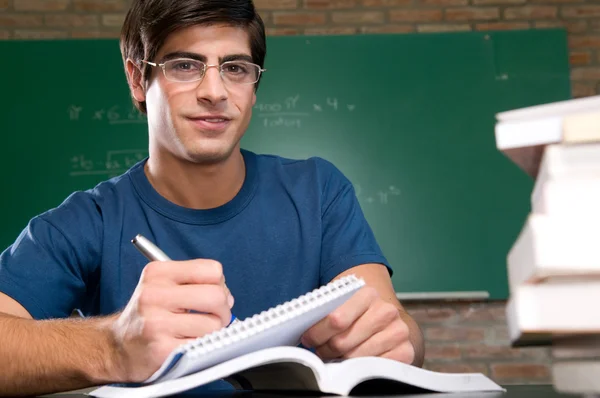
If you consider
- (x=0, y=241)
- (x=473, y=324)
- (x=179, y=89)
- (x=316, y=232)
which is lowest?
(x=473, y=324)

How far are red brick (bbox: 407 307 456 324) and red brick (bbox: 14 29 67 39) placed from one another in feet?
6.55

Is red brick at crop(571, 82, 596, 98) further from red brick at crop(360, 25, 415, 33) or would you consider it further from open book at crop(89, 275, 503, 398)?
open book at crop(89, 275, 503, 398)

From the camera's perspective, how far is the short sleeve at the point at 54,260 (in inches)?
46.9

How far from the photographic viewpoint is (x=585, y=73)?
346cm

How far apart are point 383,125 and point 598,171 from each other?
2.88m

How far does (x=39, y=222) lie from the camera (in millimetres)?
1292

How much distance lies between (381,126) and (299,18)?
65 centimetres

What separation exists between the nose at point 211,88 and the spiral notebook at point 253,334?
0.67 meters

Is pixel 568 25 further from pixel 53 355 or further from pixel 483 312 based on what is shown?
pixel 53 355

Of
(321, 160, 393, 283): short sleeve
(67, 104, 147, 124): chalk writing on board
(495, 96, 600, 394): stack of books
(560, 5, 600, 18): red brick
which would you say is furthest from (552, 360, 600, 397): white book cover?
(560, 5, 600, 18): red brick

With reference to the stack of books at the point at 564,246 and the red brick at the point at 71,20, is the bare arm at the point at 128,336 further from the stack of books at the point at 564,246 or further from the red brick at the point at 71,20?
the red brick at the point at 71,20

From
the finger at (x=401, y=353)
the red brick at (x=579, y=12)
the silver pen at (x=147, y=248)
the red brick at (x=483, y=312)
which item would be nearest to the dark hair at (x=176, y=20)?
the silver pen at (x=147, y=248)

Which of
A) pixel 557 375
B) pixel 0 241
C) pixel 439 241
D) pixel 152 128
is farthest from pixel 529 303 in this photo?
pixel 0 241

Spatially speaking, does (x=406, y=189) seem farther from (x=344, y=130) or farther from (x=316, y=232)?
(x=316, y=232)
